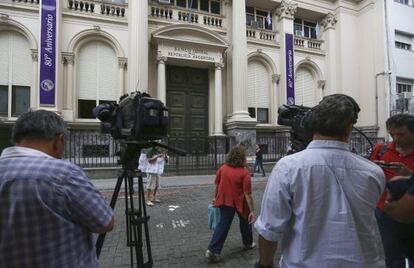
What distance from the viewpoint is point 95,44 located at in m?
16.5

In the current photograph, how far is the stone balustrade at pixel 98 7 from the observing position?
16.0 meters

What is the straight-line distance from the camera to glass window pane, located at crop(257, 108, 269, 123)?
66.2 ft

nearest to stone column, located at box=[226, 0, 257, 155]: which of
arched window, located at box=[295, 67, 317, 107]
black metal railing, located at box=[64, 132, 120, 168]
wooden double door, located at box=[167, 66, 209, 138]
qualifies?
wooden double door, located at box=[167, 66, 209, 138]

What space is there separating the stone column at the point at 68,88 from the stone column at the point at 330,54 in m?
15.4

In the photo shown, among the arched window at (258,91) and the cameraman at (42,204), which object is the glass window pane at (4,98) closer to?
the arched window at (258,91)

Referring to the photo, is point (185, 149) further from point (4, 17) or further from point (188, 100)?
point (4, 17)

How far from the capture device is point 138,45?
16.0 metres

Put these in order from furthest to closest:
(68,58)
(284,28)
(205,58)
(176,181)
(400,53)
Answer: (400,53), (284,28), (205,58), (68,58), (176,181)

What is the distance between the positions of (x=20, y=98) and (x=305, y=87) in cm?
1609

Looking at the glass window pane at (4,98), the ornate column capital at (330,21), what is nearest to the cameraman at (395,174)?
the glass window pane at (4,98)

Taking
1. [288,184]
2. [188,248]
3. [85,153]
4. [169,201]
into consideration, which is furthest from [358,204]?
[85,153]

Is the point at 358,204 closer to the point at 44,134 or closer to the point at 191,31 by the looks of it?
the point at 44,134

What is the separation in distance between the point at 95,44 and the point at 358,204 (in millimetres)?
16610

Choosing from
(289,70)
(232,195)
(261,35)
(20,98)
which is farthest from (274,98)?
(232,195)
